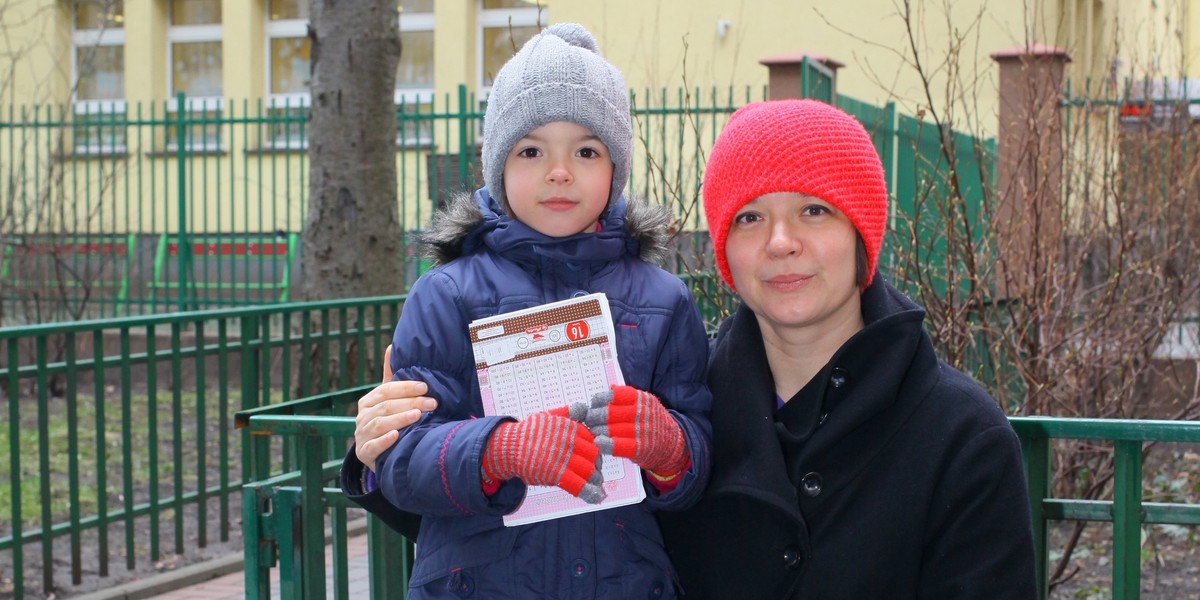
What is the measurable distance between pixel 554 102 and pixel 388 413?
1.95 ft

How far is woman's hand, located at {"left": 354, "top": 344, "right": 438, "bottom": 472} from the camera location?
2.05m

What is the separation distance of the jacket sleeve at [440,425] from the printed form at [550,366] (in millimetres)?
46

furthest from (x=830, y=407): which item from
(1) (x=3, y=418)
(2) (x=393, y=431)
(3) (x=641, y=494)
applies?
(1) (x=3, y=418)

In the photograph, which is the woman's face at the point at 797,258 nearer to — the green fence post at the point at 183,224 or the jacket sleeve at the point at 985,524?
the jacket sleeve at the point at 985,524

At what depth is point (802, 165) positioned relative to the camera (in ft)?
6.52

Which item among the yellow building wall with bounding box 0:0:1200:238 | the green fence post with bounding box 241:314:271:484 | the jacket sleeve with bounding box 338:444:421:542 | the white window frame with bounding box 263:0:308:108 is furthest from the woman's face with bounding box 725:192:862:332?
the white window frame with bounding box 263:0:308:108

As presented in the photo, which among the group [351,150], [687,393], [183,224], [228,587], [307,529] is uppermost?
[351,150]

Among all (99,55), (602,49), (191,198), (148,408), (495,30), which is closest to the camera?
(148,408)

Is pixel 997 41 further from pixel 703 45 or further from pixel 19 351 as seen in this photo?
pixel 19 351

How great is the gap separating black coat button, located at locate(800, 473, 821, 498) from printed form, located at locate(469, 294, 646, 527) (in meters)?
0.27

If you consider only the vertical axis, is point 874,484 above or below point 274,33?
below

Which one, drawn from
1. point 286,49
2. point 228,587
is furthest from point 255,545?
point 286,49

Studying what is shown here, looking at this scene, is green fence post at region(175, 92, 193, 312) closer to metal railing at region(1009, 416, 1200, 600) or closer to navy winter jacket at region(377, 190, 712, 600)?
navy winter jacket at region(377, 190, 712, 600)

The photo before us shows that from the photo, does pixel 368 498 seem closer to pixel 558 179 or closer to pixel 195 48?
pixel 558 179
